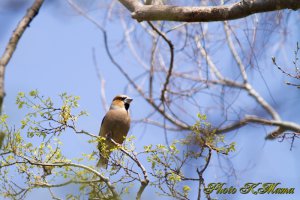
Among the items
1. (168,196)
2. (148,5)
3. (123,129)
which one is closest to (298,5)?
(148,5)

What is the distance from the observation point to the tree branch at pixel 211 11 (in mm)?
3049

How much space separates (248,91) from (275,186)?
4.54 metres

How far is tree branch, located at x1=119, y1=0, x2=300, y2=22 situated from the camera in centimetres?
305

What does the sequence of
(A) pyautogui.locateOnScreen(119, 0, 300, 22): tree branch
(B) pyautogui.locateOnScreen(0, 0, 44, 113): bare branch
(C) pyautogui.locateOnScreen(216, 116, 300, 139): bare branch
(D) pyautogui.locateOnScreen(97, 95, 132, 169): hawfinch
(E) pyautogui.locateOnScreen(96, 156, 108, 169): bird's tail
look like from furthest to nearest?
1. (D) pyautogui.locateOnScreen(97, 95, 132, 169): hawfinch
2. (C) pyautogui.locateOnScreen(216, 116, 300, 139): bare branch
3. (E) pyautogui.locateOnScreen(96, 156, 108, 169): bird's tail
4. (A) pyautogui.locateOnScreen(119, 0, 300, 22): tree branch
5. (B) pyautogui.locateOnScreen(0, 0, 44, 113): bare branch

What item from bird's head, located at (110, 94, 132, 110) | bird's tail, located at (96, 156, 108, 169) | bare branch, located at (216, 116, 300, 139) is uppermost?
bird's head, located at (110, 94, 132, 110)

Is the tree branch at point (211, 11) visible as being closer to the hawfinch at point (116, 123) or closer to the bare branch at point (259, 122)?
the bare branch at point (259, 122)

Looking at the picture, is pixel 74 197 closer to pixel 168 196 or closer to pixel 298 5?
pixel 168 196

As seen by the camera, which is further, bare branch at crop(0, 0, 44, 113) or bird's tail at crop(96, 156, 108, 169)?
bird's tail at crop(96, 156, 108, 169)

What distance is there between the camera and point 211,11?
128 inches

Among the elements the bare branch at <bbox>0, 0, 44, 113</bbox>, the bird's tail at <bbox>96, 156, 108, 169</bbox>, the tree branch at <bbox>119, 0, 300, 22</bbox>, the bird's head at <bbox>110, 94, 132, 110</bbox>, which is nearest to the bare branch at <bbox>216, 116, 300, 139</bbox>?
the tree branch at <bbox>119, 0, 300, 22</bbox>

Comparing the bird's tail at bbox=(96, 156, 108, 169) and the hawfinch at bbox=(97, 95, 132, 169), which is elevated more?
the hawfinch at bbox=(97, 95, 132, 169)

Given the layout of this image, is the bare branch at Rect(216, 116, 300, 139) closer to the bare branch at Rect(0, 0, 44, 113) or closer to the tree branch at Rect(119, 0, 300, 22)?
the tree branch at Rect(119, 0, 300, 22)

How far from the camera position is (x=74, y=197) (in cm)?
284

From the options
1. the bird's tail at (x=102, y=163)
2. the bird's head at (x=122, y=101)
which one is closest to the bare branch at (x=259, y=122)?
the bird's tail at (x=102, y=163)
